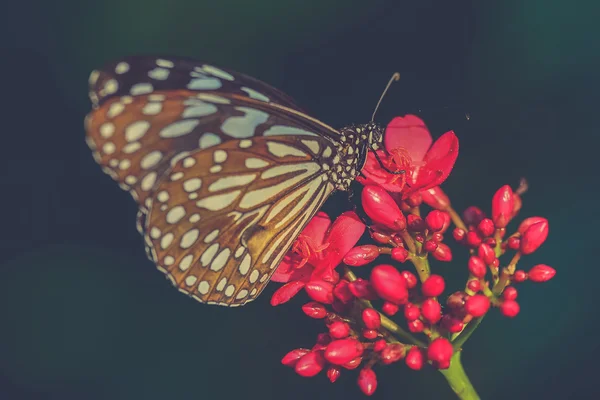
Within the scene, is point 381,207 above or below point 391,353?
above

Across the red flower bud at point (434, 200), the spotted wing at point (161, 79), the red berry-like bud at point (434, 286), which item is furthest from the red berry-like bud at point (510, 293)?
the spotted wing at point (161, 79)

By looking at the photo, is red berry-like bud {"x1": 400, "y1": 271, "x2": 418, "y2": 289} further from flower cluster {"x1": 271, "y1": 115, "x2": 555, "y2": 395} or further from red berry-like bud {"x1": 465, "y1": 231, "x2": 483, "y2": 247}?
red berry-like bud {"x1": 465, "y1": 231, "x2": 483, "y2": 247}

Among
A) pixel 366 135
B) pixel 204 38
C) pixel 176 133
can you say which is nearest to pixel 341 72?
pixel 204 38

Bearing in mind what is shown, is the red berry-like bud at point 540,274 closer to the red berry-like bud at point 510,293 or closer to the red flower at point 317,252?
the red berry-like bud at point 510,293

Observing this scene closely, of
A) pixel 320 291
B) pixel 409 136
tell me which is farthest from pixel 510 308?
pixel 409 136

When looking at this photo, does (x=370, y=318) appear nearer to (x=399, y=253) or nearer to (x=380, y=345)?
(x=380, y=345)

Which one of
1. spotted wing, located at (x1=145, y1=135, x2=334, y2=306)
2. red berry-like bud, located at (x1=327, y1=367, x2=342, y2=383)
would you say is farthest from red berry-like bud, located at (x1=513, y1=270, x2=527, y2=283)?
spotted wing, located at (x1=145, y1=135, x2=334, y2=306)
